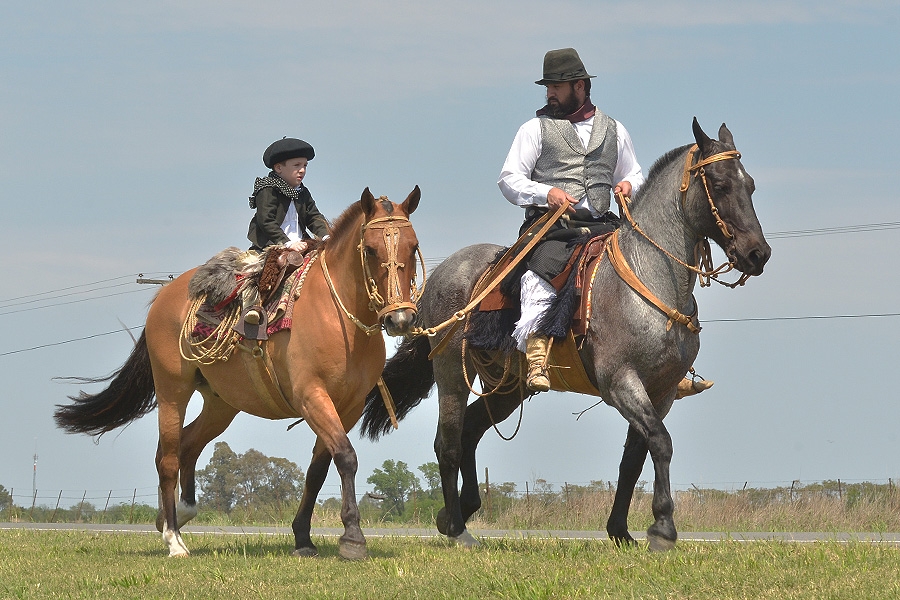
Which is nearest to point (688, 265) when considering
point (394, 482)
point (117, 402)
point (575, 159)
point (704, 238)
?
point (704, 238)

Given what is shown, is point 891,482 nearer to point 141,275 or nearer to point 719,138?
point 719,138

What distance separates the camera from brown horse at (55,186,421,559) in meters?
9.26

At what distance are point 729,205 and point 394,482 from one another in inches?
991

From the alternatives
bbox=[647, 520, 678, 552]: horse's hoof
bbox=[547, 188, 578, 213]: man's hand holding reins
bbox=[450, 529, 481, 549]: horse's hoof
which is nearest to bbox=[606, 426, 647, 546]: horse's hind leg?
bbox=[647, 520, 678, 552]: horse's hoof

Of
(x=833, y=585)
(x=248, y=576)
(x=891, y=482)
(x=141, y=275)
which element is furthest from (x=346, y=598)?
(x=141, y=275)

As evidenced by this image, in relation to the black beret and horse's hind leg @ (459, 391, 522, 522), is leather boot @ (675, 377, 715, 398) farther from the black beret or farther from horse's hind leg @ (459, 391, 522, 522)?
the black beret

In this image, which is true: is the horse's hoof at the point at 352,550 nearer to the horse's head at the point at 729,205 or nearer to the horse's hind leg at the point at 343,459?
the horse's hind leg at the point at 343,459

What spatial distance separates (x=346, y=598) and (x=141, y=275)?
3529cm

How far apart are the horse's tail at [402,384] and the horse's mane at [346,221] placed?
2.74 m

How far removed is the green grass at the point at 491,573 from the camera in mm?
7133

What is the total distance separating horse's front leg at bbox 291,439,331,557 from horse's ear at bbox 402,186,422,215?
211 cm

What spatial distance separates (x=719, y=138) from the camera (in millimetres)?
9633

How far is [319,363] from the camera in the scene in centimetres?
972

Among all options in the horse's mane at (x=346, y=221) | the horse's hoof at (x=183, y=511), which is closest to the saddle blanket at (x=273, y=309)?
the horse's mane at (x=346, y=221)
